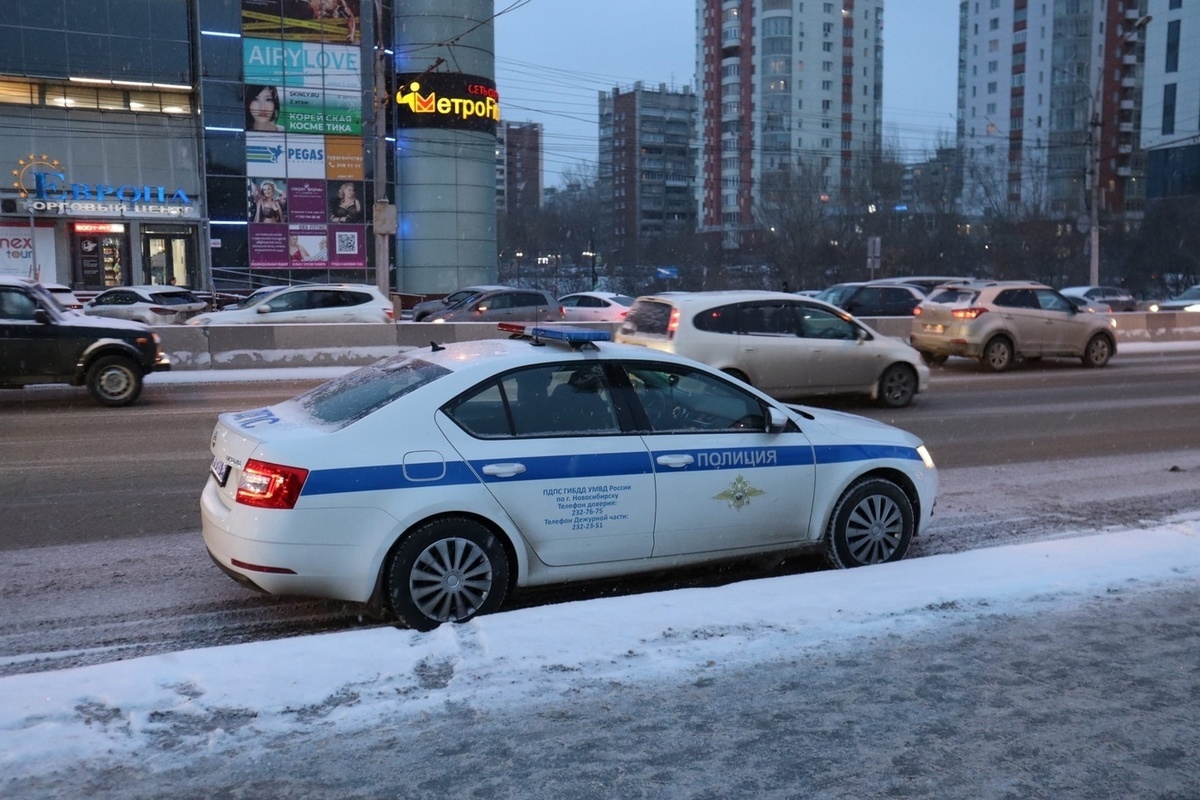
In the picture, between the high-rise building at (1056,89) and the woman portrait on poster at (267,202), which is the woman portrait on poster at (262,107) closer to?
the woman portrait on poster at (267,202)

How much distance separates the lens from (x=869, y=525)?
Answer: 7008 mm

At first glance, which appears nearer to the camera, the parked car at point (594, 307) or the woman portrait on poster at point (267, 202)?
the parked car at point (594, 307)

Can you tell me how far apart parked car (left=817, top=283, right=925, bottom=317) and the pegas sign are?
2909cm

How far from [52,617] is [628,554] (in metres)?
3.22

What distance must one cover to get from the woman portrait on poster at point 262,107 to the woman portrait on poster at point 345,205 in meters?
3.64

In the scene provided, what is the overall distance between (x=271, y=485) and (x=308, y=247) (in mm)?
42065

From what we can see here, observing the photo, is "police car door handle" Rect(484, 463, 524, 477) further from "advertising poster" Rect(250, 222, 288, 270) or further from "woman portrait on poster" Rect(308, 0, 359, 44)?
"woman portrait on poster" Rect(308, 0, 359, 44)

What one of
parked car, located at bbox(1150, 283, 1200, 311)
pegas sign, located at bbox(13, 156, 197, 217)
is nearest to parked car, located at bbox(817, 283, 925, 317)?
parked car, located at bbox(1150, 283, 1200, 311)

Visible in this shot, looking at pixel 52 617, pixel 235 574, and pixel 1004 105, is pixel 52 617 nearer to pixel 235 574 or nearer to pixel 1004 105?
pixel 235 574

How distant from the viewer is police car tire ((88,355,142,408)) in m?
15.1

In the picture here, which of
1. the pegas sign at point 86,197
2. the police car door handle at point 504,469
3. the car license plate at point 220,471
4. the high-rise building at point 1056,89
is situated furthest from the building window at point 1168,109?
the car license plate at point 220,471

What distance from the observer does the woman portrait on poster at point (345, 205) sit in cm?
4597

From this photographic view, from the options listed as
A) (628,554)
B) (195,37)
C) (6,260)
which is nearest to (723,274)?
(195,37)

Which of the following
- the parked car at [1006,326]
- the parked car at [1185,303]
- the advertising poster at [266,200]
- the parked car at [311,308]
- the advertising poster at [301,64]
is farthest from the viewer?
the advertising poster at [266,200]
